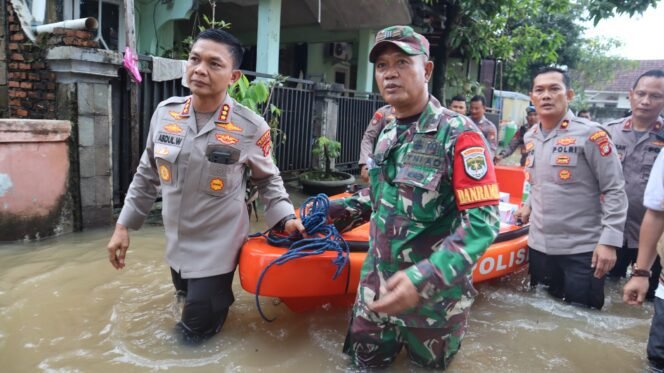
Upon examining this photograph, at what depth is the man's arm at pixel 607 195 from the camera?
9.48 feet

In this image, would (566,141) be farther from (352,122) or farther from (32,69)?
(352,122)

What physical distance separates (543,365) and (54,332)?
2.85 m

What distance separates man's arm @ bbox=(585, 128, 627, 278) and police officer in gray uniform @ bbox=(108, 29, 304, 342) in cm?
181

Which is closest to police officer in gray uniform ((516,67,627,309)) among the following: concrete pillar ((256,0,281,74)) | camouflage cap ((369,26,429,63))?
camouflage cap ((369,26,429,63))

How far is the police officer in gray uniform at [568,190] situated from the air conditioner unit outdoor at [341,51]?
9.00 metres

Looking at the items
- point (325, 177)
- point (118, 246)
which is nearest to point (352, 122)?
point (325, 177)

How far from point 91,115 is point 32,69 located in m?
0.79

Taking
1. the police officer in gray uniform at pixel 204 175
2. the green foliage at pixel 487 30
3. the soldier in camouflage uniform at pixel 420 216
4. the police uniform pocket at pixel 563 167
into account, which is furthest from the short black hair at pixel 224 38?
the green foliage at pixel 487 30

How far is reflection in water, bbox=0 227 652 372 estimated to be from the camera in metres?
2.65

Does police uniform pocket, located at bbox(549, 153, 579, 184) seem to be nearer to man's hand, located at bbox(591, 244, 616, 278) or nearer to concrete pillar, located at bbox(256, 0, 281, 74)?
man's hand, located at bbox(591, 244, 616, 278)

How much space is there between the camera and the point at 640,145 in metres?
3.79

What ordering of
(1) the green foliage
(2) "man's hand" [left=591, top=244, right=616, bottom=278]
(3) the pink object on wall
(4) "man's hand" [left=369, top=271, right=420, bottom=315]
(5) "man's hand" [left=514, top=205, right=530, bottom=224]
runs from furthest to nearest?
(1) the green foliage < (3) the pink object on wall < (5) "man's hand" [left=514, top=205, right=530, bottom=224] < (2) "man's hand" [left=591, top=244, right=616, bottom=278] < (4) "man's hand" [left=369, top=271, right=420, bottom=315]

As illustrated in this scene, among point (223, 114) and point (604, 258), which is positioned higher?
point (223, 114)

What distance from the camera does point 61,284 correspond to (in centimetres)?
357
